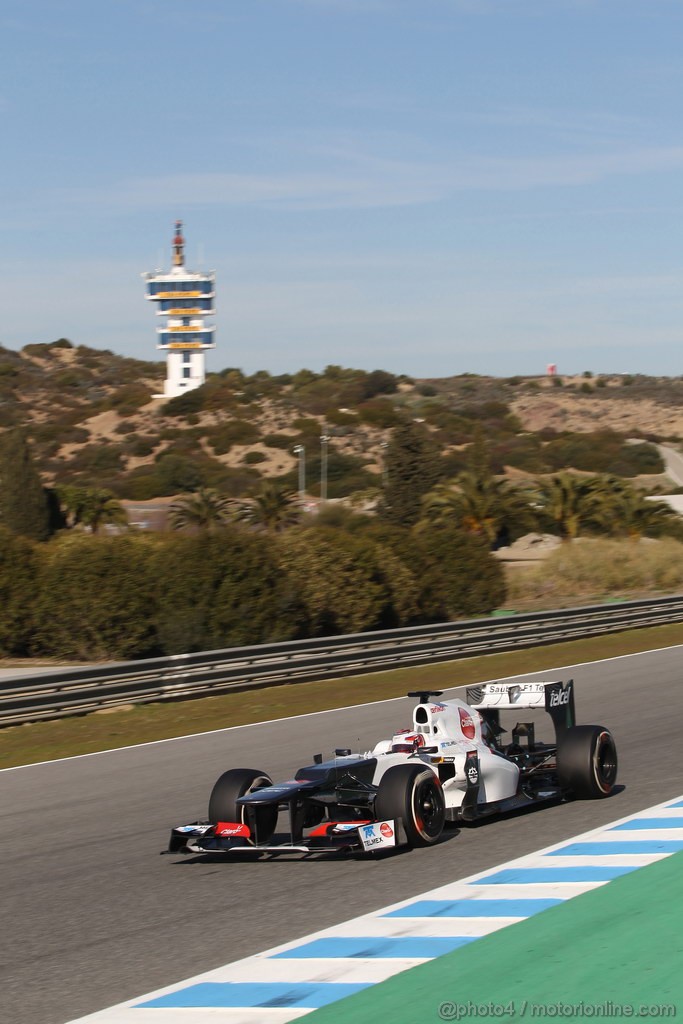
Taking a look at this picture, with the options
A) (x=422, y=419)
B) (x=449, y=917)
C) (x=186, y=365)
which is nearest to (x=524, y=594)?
(x=449, y=917)

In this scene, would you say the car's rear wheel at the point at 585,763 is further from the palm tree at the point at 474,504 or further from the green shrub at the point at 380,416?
the green shrub at the point at 380,416

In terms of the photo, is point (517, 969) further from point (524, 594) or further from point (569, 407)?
point (569, 407)

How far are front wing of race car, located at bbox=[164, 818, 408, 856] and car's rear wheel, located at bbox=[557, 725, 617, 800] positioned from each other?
209cm

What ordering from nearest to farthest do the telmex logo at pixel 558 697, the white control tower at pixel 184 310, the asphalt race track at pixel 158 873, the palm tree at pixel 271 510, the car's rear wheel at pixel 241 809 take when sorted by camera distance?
the asphalt race track at pixel 158 873 → the car's rear wheel at pixel 241 809 → the telmex logo at pixel 558 697 → the palm tree at pixel 271 510 → the white control tower at pixel 184 310

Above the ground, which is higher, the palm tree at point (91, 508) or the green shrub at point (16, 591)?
the palm tree at point (91, 508)

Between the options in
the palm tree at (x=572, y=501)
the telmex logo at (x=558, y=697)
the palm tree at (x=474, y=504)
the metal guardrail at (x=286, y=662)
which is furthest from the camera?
the palm tree at (x=474, y=504)

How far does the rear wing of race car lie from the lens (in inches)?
399

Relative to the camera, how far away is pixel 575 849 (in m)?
8.54

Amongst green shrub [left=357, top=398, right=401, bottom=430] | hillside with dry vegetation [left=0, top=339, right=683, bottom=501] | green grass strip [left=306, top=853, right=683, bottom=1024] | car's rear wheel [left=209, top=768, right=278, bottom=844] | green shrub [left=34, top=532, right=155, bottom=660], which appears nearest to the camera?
green grass strip [left=306, top=853, right=683, bottom=1024]

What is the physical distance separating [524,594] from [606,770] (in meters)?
32.2

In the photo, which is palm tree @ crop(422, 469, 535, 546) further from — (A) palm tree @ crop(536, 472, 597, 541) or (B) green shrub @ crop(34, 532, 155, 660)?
(B) green shrub @ crop(34, 532, 155, 660)

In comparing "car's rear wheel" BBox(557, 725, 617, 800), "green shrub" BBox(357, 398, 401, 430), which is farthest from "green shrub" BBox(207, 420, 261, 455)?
"car's rear wheel" BBox(557, 725, 617, 800)

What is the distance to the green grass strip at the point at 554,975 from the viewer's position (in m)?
5.34

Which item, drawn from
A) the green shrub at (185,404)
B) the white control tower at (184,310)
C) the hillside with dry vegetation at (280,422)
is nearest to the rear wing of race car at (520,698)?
the hillside with dry vegetation at (280,422)
